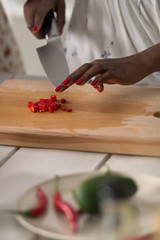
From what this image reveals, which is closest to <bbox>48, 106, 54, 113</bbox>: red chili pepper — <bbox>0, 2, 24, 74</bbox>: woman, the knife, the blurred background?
the knife

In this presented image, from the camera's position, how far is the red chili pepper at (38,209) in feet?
2.42

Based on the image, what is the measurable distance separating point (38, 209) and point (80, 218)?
0.07 metres

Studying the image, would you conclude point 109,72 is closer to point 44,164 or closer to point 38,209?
point 44,164

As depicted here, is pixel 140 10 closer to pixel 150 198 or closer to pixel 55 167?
pixel 55 167

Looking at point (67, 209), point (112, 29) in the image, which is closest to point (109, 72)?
point (112, 29)

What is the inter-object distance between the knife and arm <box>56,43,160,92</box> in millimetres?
103

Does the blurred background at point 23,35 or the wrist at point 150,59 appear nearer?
the wrist at point 150,59

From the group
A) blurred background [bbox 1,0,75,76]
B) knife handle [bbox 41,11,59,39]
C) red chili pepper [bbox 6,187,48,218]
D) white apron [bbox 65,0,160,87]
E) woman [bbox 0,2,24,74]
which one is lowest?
blurred background [bbox 1,0,75,76]

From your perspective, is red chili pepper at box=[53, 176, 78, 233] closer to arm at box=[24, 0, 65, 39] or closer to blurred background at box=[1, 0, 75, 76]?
arm at box=[24, 0, 65, 39]

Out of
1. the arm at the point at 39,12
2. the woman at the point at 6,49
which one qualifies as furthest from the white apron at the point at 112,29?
the woman at the point at 6,49

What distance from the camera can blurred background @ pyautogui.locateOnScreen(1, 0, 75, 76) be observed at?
358cm

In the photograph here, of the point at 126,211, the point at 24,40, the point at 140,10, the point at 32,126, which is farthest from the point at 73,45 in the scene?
the point at 24,40

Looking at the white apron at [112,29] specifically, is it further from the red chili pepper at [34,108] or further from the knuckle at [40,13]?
the red chili pepper at [34,108]

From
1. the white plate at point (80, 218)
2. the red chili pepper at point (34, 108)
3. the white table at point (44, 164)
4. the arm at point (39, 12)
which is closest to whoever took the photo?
the white plate at point (80, 218)
